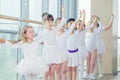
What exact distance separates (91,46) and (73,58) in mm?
1339

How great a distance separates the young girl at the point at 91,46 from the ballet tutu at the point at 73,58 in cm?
123

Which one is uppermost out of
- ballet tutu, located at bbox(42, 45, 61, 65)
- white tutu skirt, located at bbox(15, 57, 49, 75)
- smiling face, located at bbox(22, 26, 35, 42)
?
smiling face, located at bbox(22, 26, 35, 42)

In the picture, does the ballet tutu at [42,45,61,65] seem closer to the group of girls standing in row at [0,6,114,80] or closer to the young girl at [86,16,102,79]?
the group of girls standing in row at [0,6,114,80]

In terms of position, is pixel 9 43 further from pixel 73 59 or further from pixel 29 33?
pixel 73 59

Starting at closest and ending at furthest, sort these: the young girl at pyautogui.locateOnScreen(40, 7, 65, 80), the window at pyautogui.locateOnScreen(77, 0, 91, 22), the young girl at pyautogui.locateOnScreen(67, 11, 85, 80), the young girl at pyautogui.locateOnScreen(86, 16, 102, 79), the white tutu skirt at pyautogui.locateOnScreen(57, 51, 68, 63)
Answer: the young girl at pyautogui.locateOnScreen(40, 7, 65, 80)
the white tutu skirt at pyautogui.locateOnScreen(57, 51, 68, 63)
the young girl at pyautogui.locateOnScreen(67, 11, 85, 80)
the young girl at pyautogui.locateOnScreen(86, 16, 102, 79)
the window at pyautogui.locateOnScreen(77, 0, 91, 22)

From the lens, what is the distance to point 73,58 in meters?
4.80

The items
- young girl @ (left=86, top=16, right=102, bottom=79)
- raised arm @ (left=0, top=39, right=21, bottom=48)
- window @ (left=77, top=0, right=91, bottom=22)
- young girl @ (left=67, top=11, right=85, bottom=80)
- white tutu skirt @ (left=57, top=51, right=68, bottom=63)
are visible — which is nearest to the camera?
raised arm @ (left=0, top=39, right=21, bottom=48)

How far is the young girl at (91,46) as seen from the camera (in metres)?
6.03

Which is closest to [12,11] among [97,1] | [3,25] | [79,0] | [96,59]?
[3,25]

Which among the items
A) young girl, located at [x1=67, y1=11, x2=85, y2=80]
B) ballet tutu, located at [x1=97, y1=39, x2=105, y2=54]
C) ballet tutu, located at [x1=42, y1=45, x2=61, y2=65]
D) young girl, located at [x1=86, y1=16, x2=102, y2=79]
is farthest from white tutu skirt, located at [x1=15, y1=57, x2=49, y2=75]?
ballet tutu, located at [x1=97, y1=39, x2=105, y2=54]

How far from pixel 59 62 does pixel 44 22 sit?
62 cm

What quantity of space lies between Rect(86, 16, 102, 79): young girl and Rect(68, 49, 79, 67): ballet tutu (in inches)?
48.5

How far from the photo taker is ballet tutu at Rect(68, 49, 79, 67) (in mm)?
4773

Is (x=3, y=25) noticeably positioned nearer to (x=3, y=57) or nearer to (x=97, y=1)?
(x=3, y=57)
